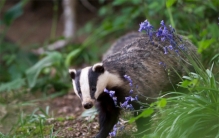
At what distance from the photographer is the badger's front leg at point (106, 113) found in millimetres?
3854

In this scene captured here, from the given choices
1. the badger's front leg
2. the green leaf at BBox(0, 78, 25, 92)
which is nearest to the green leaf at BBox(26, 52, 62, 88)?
the green leaf at BBox(0, 78, 25, 92)

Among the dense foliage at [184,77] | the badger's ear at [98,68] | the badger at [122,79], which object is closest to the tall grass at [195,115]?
the dense foliage at [184,77]

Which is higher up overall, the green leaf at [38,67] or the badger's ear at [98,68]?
the green leaf at [38,67]

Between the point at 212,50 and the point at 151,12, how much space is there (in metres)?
1.49

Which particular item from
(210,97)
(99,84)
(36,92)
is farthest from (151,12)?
(210,97)

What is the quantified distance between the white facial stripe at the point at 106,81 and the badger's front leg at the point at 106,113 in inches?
4.9

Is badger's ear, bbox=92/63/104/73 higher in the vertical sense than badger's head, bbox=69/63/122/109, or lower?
higher

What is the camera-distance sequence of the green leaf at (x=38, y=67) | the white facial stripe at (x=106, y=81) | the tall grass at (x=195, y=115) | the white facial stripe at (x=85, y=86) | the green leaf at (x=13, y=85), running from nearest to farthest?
1. the tall grass at (x=195, y=115)
2. the white facial stripe at (x=85, y=86)
3. the white facial stripe at (x=106, y=81)
4. the green leaf at (x=13, y=85)
5. the green leaf at (x=38, y=67)

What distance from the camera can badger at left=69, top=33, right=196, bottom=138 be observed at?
145 inches

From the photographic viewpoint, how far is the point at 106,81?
376 centimetres

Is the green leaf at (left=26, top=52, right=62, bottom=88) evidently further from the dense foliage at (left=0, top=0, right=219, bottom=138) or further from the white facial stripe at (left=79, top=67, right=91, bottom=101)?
the white facial stripe at (left=79, top=67, right=91, bottom=101)

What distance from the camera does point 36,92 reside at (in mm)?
6176

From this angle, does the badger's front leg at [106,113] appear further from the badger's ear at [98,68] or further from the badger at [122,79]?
the badger's ear at [98,68]

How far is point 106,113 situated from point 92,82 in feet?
1.29
